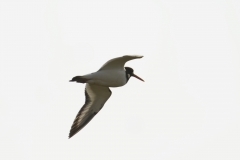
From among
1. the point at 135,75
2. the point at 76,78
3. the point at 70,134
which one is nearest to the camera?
the point at 76,78

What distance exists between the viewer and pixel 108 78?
55.2 ft

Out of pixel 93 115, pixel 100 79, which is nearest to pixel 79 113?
pixel 93 115

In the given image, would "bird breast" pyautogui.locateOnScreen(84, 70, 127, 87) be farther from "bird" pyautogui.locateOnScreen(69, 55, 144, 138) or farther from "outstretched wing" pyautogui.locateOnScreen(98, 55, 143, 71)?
"outstretched wing" pyautogui.locateOnScreen(98, 55, 143, 71)

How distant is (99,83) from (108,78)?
1.06 ft

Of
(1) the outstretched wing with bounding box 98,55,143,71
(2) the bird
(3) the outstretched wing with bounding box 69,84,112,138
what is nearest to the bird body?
(2) the bird

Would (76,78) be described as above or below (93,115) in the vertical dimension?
above

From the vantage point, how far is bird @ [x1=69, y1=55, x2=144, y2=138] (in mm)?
16516

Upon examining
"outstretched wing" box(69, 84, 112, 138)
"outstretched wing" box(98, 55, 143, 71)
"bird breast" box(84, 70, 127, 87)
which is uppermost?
"outstretched wing" box(98, 55, 143, 71)

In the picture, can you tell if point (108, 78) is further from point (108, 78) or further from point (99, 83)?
point (99, 83)

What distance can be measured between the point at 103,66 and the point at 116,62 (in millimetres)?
428

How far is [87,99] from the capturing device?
18281 mm

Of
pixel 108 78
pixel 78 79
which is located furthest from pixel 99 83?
pixel 78 79

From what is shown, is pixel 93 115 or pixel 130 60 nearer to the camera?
pixel 130 60

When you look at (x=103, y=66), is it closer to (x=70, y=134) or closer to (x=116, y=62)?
(x=116, y=62)
